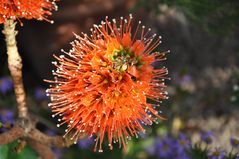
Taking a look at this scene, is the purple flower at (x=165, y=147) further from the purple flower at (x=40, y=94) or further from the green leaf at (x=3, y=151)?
the green leaf at (x=3, y=151)

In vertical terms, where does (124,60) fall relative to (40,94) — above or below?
below

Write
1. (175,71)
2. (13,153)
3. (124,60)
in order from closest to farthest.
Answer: (124,60) < (13,153) < (175,71)

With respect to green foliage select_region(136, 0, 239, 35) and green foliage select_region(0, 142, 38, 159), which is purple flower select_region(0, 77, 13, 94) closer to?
green foliage select_region(0, 142, 38, 159)

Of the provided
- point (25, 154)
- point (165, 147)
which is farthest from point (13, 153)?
point (165, 147)

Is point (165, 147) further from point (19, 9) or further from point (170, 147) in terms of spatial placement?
point (19, 9)

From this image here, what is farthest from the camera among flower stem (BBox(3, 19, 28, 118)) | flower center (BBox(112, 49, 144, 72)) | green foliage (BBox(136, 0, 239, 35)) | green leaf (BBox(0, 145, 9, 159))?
green foliage (BBox(136, 0, 239, 35))

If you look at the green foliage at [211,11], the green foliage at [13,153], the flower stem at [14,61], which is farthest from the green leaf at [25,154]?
the green foliage at [211,11]

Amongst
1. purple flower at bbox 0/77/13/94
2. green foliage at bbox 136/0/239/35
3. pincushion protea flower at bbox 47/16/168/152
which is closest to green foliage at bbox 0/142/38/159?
pincushion protea flower at bbox 47/16/168/152
